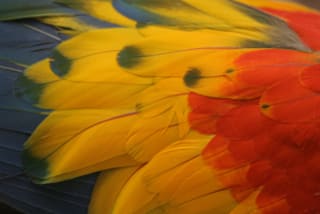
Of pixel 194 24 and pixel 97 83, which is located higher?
pixel 194 24

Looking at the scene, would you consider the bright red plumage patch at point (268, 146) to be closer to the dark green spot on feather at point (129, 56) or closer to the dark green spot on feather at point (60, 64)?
the dark green spot on feather at point (129, 56)

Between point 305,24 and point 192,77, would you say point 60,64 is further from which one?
point 305,24

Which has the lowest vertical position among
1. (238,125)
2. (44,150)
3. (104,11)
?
(44,150)

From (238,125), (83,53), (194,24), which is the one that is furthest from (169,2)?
(238,125)

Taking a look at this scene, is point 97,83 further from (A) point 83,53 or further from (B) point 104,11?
(B) point 104,11

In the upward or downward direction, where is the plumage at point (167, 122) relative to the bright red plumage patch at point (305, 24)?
downward

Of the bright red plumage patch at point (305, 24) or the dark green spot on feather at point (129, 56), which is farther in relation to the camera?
the bright red plumage patch at point (305, 24)

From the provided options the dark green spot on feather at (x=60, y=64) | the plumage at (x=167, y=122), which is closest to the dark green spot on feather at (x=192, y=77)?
the plumage at (x=167, y=122)

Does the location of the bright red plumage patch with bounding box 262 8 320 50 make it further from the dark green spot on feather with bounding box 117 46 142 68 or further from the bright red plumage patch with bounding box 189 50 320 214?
the dark green spot on feather with bounding box 117 46 142 68

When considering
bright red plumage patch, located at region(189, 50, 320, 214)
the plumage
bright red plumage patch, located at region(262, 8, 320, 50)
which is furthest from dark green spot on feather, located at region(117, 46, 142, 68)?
bright red plumage patch, located at region(262, 8, 320, 50)
